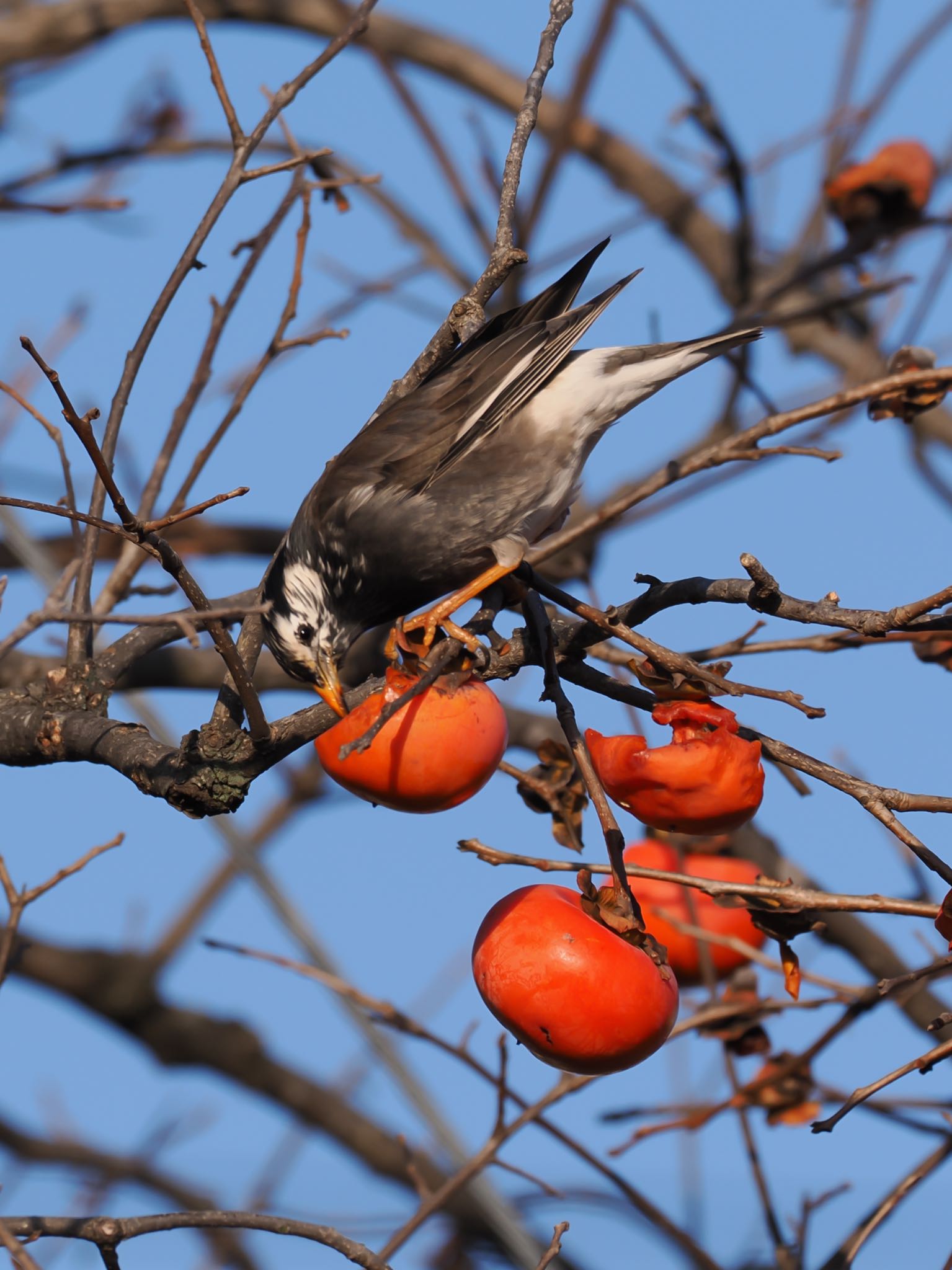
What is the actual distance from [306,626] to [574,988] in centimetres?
206

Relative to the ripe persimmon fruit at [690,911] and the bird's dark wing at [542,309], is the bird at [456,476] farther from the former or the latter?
the ripe persimmon fruit at [690,911]

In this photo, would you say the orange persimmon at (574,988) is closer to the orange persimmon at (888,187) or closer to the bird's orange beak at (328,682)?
the bird's orange beak at (328,682)

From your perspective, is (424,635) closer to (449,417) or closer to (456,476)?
(456,476)


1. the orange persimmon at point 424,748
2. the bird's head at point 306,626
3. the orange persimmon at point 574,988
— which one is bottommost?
the orange persimmon at point 574,988

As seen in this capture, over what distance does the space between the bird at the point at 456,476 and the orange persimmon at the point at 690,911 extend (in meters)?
1.16

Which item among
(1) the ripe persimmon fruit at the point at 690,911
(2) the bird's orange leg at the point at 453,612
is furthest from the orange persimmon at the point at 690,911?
(2) the bird's orange leg at the point at 453,612

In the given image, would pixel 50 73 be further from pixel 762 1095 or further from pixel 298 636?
pixel 762 1095

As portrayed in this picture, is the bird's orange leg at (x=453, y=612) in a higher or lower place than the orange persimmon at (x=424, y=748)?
higher

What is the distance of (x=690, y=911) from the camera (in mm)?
4168

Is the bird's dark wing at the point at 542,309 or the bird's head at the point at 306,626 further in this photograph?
the bird's dark wing at the point at 542,309

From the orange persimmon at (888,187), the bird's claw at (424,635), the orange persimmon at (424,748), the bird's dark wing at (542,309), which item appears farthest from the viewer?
the orange persimmon at (888,187)

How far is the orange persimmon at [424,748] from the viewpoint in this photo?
2.81 meters

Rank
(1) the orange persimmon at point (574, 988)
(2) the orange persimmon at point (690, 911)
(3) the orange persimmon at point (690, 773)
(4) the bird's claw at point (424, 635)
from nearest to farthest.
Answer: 1. (1) the orange persimmon at point (574, 988)
2. (3) the orange persimmon at point (690, 773)
3. (4) the bird's claw at point (424, 635)
4. (2) the orange persimmon at point (690, 911)

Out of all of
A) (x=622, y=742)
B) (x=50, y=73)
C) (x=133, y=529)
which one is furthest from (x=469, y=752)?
(x=50, y=73)
